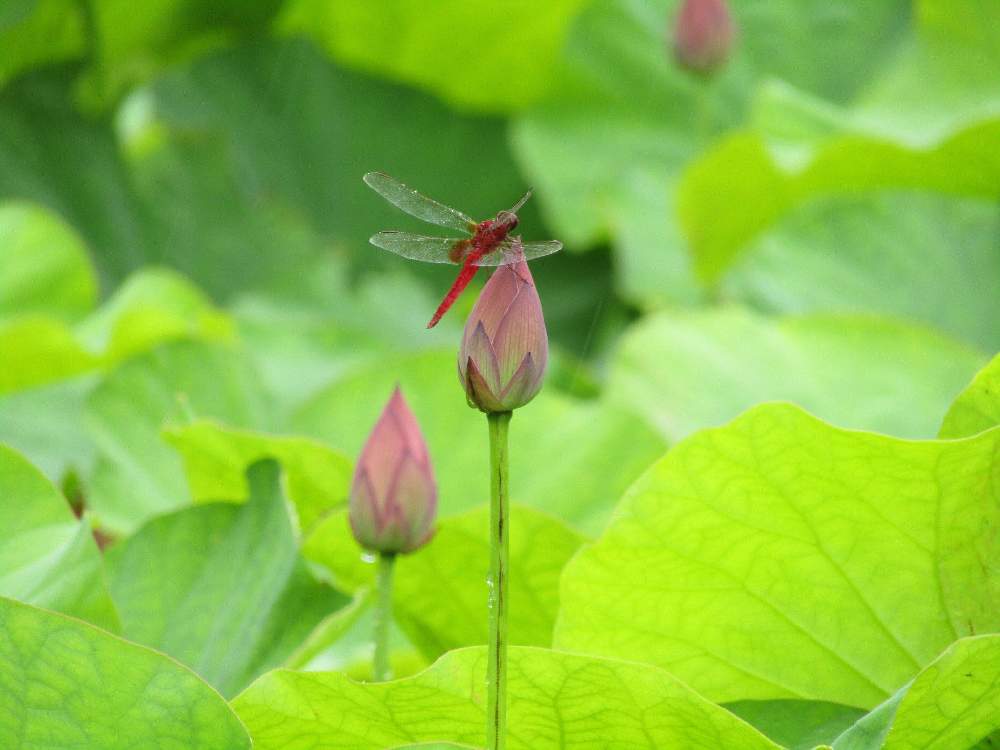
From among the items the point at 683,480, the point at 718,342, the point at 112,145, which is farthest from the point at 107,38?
the point at 683,480

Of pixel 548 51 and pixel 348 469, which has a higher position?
pixel 548 51

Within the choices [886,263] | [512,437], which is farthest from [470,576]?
[886,263]

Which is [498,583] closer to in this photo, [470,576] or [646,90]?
[470,576]

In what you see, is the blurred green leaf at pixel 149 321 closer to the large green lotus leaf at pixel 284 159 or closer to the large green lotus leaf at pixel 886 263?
the large green lotus leaf at pixel 284 159

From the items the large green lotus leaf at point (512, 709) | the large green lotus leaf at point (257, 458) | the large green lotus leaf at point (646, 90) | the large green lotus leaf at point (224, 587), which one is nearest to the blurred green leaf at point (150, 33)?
the large green lotus leaf at point (646, 90)

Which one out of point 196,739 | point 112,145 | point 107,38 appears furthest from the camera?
point 112,145

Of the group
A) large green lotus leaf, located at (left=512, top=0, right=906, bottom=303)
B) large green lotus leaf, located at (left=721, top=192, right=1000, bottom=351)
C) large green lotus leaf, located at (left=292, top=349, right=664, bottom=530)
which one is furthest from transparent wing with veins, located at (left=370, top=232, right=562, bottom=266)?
large green lotus leaf, located at (left=512, top=0, right=906, bottom=303)

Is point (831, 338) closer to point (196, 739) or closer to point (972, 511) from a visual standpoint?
point (972, 511)
